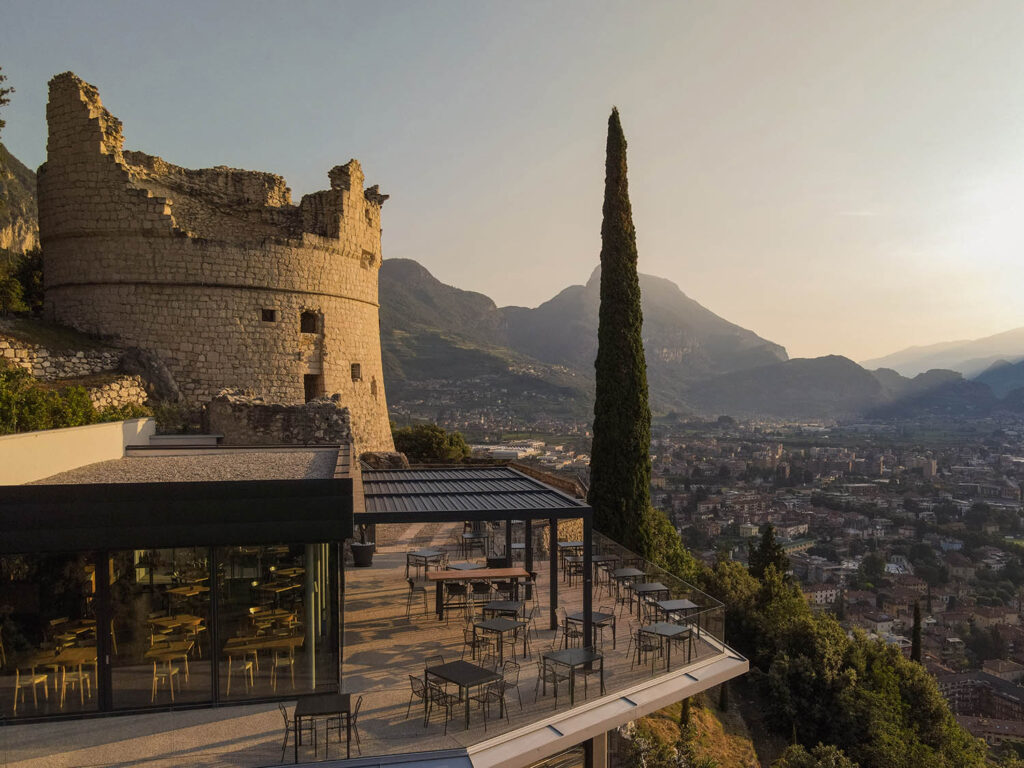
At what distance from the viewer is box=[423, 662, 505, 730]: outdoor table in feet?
24.4

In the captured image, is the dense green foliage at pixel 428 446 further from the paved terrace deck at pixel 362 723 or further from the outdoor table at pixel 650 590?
the paved terrace deck at pixel 362 723

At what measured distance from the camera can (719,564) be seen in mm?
25672

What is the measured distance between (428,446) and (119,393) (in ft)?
43.5

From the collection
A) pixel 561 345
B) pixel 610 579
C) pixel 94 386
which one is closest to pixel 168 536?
pixel 610 579

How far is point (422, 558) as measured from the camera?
1430 centimetres

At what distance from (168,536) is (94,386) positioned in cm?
1101

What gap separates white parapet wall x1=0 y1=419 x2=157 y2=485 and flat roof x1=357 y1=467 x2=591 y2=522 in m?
4.55

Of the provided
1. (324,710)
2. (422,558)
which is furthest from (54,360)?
(324,710)

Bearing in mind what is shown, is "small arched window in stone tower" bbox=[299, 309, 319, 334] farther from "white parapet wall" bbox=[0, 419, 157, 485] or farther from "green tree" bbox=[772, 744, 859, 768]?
"green tree" bbox=[772, 744, 859, 768]

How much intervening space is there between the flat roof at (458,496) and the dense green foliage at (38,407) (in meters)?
5.77

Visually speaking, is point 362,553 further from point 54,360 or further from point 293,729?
point 54,360

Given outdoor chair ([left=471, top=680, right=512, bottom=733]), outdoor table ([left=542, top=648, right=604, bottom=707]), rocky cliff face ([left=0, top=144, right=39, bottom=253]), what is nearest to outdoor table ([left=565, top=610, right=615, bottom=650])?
outdoor table ([left=542, top=648, right=604, bottom=707])

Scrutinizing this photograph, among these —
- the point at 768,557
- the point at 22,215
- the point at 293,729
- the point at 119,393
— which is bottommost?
the point at 768,557

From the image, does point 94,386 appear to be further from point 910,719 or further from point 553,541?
point 910,719
